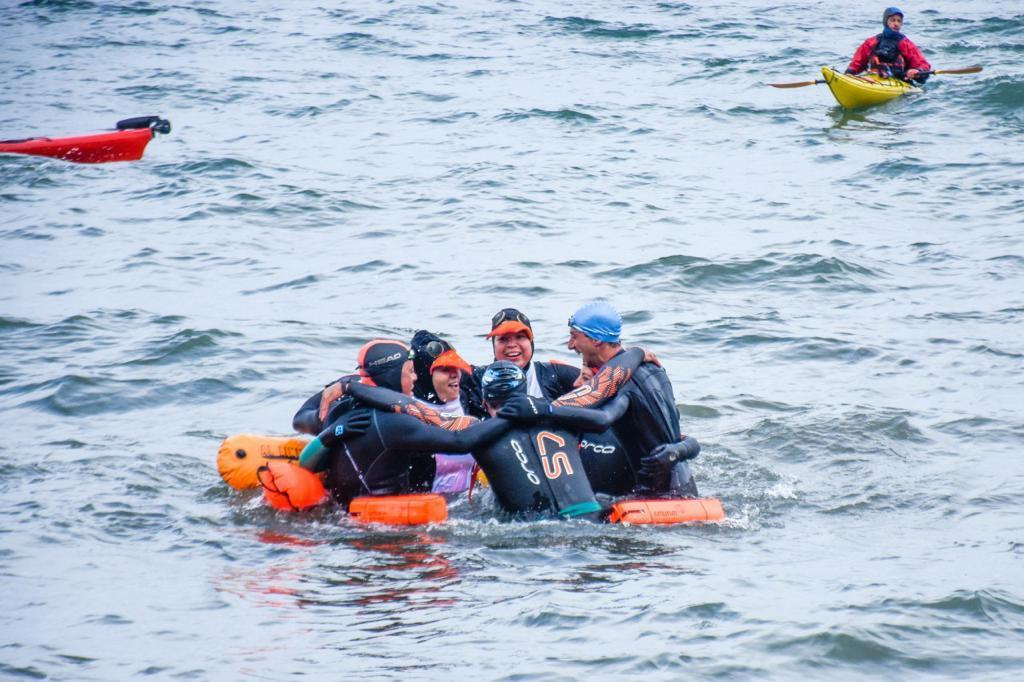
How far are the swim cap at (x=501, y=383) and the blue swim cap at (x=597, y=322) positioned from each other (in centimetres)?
75

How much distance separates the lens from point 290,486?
872 centimetres

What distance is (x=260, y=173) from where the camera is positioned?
63.1 ft

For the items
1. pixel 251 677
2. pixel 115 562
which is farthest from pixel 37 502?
pixel 251 677

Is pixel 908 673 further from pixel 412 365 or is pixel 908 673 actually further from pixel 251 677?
pixel 412 365

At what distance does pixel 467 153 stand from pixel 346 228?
4.40 metres

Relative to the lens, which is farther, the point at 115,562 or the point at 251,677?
the point at 115,562

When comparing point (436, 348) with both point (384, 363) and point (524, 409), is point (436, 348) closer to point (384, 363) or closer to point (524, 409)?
point (384, 363)

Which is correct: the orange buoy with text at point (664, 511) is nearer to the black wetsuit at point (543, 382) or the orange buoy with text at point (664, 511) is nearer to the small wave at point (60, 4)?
the black wetsuit at point (543, 382)

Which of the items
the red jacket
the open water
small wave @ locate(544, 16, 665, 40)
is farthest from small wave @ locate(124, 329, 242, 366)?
small wave @ locate(544, 16, 665, 40)

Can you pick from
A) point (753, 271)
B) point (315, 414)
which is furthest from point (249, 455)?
point (753, 271)

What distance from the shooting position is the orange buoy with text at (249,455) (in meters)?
9.24

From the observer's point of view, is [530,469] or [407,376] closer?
[530,469]

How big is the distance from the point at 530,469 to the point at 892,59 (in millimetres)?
16163

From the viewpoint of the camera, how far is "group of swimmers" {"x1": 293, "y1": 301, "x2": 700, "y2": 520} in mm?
8195
